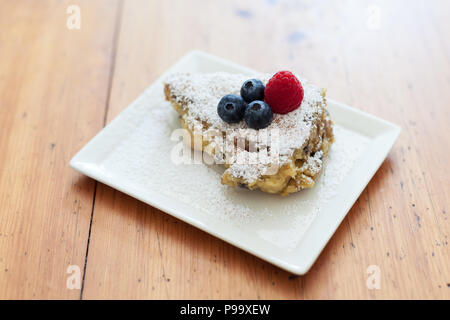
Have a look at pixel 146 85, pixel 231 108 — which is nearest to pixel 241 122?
pixel 231 108

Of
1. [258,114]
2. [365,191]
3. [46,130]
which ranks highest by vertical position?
[258,114]

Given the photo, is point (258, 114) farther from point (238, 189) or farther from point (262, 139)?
point (238, 189)

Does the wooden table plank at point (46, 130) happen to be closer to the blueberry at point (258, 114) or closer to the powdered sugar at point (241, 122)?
the powdered sugar at point (241, 122)

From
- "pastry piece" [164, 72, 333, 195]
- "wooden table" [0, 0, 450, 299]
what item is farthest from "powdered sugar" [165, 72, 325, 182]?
"wooden table" [0, 0, 450, 299]

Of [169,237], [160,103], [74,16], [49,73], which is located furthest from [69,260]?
[74,16]

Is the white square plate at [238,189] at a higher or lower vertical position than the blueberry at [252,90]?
lower

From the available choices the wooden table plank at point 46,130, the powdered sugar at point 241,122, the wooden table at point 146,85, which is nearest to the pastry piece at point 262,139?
the powdered sugar at point 241,122

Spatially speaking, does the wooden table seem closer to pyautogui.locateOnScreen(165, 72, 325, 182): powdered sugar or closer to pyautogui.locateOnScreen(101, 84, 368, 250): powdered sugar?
pyautogui.locateOnScreen(101, 84, 368, 250): powdered sugar
